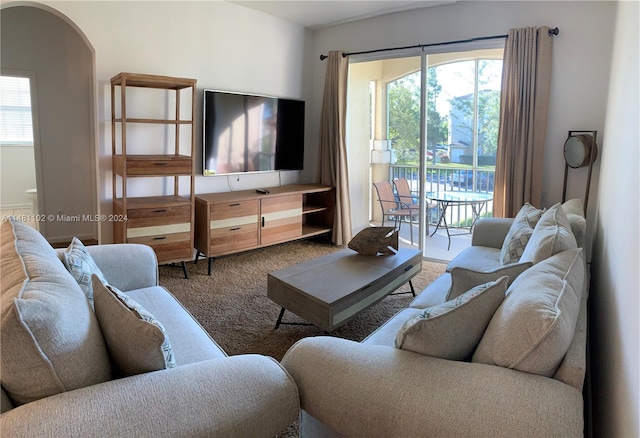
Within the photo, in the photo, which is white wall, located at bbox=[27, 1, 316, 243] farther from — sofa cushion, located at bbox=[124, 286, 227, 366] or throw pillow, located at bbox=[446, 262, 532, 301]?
throw pillow, located at bbox=[446, 262, 532, 301]

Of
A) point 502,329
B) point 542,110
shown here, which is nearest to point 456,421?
point 502,329

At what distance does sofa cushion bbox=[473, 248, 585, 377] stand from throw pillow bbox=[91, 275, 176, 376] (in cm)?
90

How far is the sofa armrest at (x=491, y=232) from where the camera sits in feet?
10.7

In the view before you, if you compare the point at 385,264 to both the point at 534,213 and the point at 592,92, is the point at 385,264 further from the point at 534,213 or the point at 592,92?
the point at 592,92

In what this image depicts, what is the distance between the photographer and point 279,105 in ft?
16.1

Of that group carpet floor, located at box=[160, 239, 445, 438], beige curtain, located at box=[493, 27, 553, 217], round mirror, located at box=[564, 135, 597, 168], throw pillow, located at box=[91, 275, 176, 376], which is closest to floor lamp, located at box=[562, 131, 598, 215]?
round mirror, located at box=[564, 135, 597, 168]

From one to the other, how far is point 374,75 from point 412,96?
33.7 inches

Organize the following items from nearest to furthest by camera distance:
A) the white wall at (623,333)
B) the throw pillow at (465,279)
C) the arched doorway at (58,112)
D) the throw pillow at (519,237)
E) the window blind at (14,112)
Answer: the white wall at (623,333), the throw pillow at (465,279), the throw pillow at (519,237), the arched doorway at (58,112), the window blind at (14,112)

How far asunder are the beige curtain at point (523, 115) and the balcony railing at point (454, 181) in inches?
23.5

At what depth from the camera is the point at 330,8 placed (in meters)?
4.54

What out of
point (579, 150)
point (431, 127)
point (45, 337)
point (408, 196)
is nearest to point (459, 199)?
point (408, 196)

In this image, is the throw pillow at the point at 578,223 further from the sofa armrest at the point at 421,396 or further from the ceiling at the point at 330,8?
the ceiling at the point at 330,8

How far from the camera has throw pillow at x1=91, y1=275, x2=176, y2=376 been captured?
3.72 ft

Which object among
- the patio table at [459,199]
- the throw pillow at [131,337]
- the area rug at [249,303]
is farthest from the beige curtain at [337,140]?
the throw pillow at [131,337]
